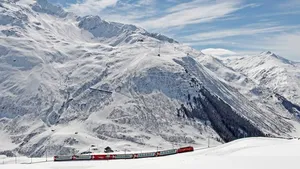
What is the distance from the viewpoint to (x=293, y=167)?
70688mm

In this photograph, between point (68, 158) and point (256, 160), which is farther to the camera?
point (68, 158)

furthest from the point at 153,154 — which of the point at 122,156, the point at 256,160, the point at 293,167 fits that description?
the point at 293,167

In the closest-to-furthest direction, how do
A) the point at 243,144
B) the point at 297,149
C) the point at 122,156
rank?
the point at 297,149
the point at 243,144
the point at 122,156

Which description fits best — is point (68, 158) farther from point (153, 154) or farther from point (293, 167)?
point (293, 167)

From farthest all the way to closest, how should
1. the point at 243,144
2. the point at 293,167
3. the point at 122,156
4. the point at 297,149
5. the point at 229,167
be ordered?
the point at 122,156, the point at 243,144, the point at 297,149, the point at 229,167, the point at 293,167

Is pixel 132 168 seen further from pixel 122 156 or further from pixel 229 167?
pixel 122 156

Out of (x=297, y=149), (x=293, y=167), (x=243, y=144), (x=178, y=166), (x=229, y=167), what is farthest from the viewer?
(x=243, y=144)

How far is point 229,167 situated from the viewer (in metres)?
76.1

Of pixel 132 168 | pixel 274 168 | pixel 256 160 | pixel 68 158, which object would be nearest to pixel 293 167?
pixel 274 168

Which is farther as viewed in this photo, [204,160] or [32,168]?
[32,168]

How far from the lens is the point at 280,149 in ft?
306

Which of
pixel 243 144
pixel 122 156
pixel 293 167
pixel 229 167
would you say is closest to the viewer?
pixel 293 167

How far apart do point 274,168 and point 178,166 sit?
19740mm

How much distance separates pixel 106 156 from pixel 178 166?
75.3m
